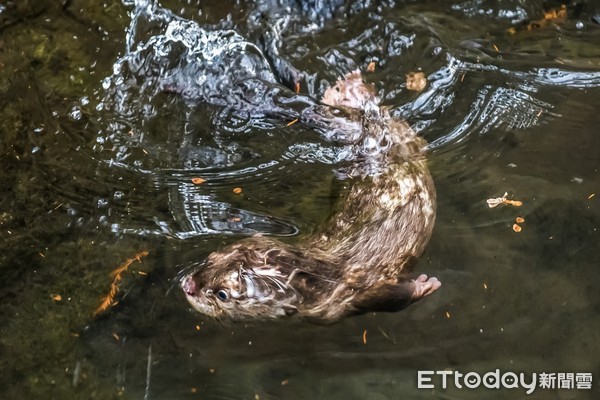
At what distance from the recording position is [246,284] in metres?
3.50

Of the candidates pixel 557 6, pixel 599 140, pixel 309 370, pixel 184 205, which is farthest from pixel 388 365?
pixel 557 6

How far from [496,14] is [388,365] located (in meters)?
2.67

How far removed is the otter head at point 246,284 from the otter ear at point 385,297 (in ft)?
1.37

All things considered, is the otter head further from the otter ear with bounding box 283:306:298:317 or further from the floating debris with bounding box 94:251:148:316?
the floating debris with bounding box 94:251:148:316

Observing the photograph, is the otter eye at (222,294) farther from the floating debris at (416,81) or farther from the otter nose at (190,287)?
the floating debris at (416,81)

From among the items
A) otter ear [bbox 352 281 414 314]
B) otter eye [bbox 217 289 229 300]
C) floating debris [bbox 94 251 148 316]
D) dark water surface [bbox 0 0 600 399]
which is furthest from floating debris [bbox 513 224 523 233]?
floating debris [bbox 94 251 148 316]

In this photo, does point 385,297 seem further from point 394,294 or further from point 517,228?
point 517,228

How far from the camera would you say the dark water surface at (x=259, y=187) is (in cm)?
408

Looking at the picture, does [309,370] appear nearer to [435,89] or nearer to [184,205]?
[184,205]

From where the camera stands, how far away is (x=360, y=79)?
14.4 ft

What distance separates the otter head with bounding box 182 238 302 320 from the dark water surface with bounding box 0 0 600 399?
0.37m

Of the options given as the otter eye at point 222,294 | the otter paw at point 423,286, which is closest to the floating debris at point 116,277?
the otter eye at point 222,294

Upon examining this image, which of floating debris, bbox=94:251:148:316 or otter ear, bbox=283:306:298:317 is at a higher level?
otter ear, bbox=283:306:298:317

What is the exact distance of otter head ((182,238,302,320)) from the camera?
3.51 meters
